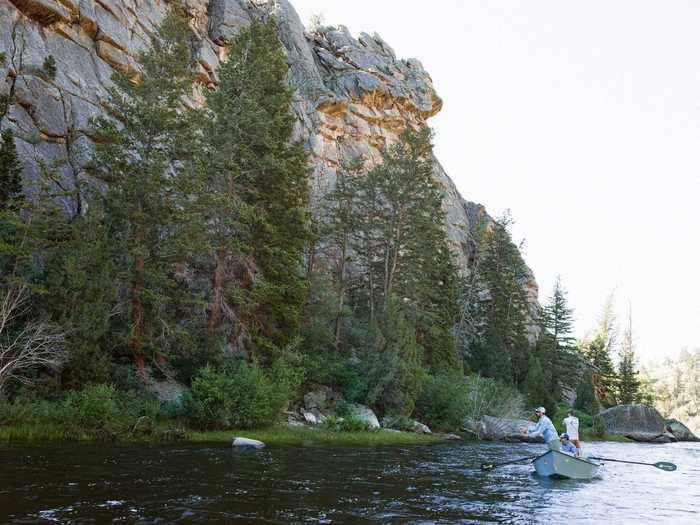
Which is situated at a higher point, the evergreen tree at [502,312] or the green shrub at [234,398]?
the evergreen tree at [502,312]

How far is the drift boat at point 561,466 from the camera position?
17375mm

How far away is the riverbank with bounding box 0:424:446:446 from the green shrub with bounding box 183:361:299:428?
22.2 inches

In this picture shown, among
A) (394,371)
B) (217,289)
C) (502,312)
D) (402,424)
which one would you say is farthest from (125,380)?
(502,312)

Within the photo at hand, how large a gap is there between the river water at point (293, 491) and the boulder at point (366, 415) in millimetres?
9396

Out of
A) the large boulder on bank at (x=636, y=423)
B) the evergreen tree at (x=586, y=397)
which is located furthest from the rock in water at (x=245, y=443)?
the evergreen tree at (x=586, y=397)

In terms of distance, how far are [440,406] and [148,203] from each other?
22.7 meters

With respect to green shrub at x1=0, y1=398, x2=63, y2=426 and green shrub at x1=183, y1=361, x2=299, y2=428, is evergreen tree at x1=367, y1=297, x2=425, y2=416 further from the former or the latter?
green shrub at x1=0, y1=398, x2=63, y2=426

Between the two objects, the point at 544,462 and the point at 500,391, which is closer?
the point at 544,462

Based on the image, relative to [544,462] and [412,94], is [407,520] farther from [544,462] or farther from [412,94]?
[412,94]

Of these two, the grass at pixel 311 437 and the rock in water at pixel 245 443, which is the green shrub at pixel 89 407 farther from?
the rock in water at pixel 245 443

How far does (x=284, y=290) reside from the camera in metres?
29.1

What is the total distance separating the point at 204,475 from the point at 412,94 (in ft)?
230

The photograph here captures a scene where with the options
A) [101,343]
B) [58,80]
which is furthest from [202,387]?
[58,80]

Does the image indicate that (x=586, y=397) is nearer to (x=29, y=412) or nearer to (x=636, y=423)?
(x=636, y=423)
